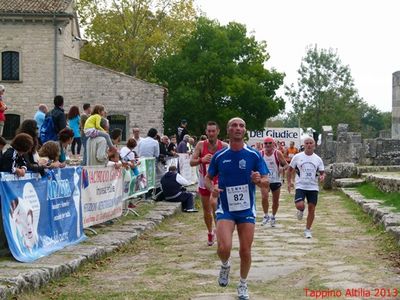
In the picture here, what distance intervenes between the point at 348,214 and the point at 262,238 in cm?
507

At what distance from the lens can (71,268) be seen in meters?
9.16

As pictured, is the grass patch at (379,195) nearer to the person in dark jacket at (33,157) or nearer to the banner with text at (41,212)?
the banner with text at (41,212)

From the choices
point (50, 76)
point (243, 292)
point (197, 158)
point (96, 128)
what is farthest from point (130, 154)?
point (50, 76)

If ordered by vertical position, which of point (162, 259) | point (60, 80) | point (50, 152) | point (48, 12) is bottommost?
point (162, 259)

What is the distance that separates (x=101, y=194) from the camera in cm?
1290

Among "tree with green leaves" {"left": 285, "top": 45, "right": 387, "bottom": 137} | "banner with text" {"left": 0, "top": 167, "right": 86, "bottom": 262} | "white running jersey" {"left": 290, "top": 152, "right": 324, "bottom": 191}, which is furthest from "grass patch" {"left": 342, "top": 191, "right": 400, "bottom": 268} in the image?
"tree with green leaves" {"left": 285, "top": 45, "right": 387, "bottom": 137}

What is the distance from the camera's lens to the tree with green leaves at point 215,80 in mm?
52875

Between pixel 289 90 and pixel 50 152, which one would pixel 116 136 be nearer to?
pixel 50 152

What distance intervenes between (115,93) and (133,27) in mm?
17084

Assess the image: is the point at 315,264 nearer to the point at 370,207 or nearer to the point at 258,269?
the point at 258,269

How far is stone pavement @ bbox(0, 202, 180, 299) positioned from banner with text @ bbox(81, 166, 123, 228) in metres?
0.30

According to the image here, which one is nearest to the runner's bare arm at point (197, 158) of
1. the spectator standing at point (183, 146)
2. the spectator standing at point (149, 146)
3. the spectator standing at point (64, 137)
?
the spectator standing at point (64, 137)

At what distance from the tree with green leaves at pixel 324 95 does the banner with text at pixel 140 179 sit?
6295 centimetres

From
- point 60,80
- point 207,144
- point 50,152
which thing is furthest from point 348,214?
point 60,80
